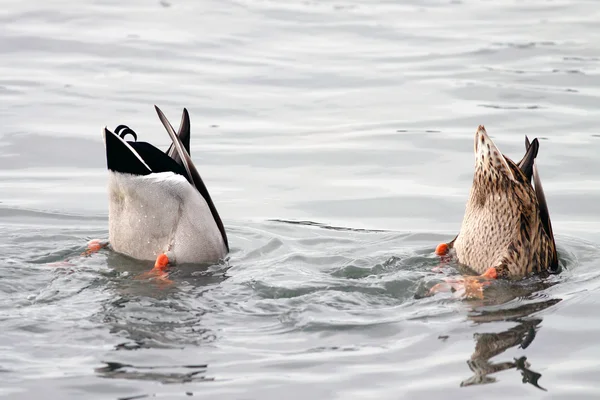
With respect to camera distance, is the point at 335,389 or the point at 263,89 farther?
the point at 263,89

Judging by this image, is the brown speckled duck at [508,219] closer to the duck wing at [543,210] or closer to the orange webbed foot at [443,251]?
the duck wing at [543,210]

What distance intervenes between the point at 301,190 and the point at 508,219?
2670 millimetres

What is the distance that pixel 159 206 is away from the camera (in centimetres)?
692

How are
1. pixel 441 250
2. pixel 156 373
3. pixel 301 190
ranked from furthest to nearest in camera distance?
pixel 301 190 → pixel 441 250 → pixel 156 373

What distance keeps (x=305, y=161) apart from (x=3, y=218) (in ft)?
9.65

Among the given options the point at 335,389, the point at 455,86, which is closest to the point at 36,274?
the point at 335,389

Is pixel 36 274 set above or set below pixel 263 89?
below

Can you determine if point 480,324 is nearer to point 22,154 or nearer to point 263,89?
point 22,154

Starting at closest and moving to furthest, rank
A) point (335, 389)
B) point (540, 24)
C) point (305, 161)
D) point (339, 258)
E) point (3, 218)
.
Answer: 1. point (335, 389)
2. point (339, 258)
3. point (3, 218)
4. point (305, 161)
5. point (540, 24)

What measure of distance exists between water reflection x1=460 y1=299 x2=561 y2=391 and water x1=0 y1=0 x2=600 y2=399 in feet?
0.06

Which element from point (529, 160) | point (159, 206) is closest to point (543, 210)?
point (529, 160)

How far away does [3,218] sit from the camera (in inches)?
327

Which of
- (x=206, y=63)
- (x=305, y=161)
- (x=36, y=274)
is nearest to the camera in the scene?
(x=36, y=274)

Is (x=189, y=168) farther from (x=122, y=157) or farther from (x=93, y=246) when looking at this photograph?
(x=93, y=246)
